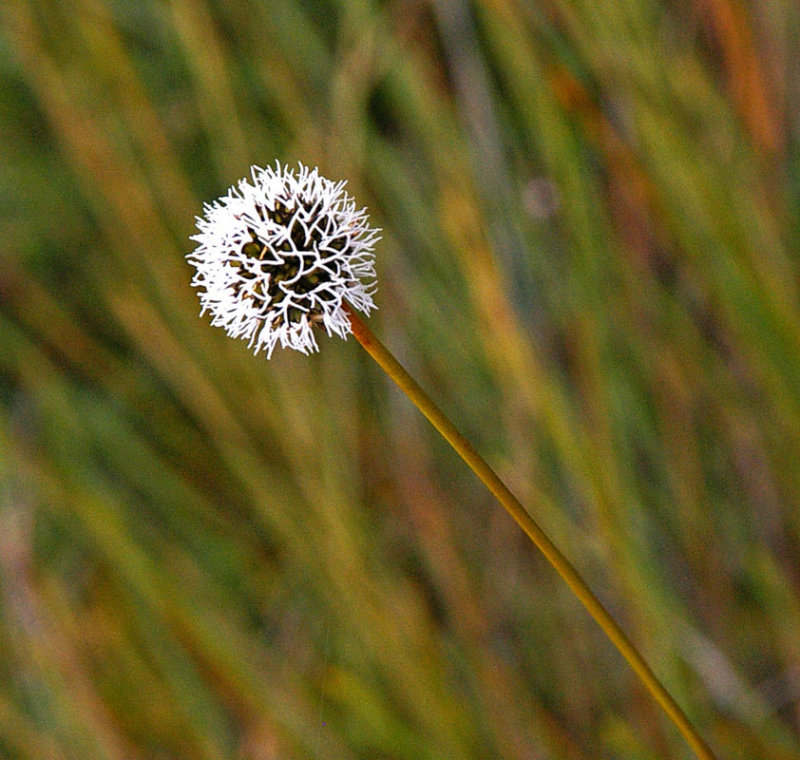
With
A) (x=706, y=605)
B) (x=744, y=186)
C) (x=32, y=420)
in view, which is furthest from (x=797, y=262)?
(x=32, y=420)

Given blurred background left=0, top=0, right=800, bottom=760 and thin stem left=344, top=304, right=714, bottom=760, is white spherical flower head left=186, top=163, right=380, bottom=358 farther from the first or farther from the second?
blurred background left=0, top=0, right=800, bottom=760

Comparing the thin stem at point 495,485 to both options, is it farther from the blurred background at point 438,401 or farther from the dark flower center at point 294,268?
the blurred background at point 438,401

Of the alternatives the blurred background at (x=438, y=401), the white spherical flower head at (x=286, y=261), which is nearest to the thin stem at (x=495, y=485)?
the white spherical flower head at (x=286, y=261)

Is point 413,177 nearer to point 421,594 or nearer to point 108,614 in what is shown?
point 421,594

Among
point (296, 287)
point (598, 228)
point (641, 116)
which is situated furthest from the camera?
point (598, 228)

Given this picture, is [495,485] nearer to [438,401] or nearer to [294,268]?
[294,268]

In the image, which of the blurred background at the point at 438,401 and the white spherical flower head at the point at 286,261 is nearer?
the white spherical flower head at the point at 286,261
